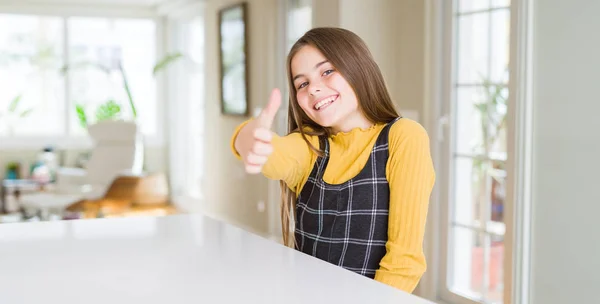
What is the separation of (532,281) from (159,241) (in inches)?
84.7

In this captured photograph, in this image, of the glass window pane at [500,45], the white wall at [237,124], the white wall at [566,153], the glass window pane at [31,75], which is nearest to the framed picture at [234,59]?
the white wall at [237,124]

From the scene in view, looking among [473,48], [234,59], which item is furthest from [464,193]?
[234,59]

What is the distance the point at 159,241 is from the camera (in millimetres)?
1386

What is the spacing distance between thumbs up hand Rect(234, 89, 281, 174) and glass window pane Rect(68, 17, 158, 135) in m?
7.38

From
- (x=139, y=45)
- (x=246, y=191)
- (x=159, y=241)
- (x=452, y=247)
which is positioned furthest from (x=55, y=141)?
(x=159, y=241)

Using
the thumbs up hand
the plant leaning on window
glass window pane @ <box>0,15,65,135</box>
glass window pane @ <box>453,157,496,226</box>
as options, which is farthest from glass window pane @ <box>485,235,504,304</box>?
glass window pane @ <box>0,15,65,135</box>

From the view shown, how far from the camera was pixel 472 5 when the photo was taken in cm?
373

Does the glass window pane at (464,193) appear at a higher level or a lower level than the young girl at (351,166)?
lower

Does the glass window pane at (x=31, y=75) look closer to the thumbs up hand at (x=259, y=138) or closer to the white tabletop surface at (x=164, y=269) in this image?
the white tabletop surface at (x=164, y=269)

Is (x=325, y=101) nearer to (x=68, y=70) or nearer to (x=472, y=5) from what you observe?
(x=472, y=5)

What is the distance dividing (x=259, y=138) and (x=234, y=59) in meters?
5.36

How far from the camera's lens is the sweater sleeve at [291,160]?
149 cm

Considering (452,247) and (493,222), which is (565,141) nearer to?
(493,222)

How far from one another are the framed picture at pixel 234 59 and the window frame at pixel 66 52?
2.20 meters
